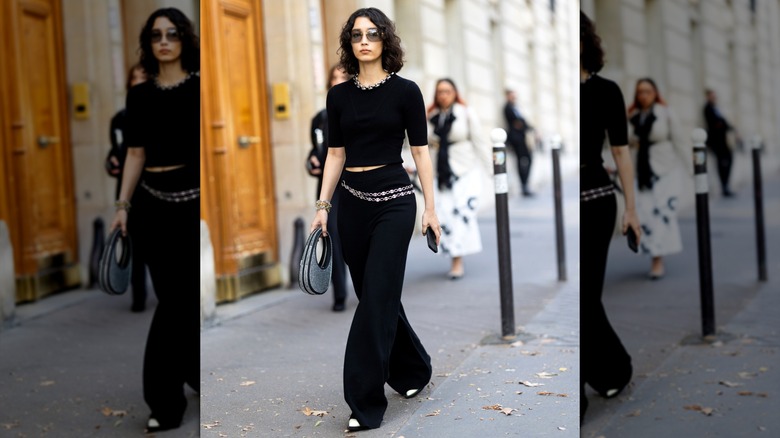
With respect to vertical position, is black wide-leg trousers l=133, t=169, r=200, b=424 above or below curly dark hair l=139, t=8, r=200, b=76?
below

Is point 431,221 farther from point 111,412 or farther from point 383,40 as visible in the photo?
point 111,412

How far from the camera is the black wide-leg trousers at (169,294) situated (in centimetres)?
368

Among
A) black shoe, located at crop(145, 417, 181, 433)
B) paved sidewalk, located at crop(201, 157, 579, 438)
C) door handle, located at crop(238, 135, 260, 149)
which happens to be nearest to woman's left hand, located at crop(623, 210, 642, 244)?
paved sidewalk, located at crop(201, 157, 579, 438)

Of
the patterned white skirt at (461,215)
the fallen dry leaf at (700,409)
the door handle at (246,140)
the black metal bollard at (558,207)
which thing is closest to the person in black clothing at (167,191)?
the patterned white skirt at (461,215)

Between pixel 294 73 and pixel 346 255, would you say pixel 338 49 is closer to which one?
pixel 346 255

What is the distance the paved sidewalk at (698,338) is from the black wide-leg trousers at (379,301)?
0.66 m

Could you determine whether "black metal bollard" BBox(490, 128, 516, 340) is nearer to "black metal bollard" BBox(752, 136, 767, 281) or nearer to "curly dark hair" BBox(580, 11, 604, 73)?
"curly dark hair" BBox(580, 11, 604, 73)

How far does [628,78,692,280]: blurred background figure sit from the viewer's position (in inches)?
142

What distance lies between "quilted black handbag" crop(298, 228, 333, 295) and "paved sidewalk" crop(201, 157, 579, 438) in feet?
1.15

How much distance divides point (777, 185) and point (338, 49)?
148 centimetres

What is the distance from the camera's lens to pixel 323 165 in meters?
4.26

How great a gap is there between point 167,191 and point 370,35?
908 mm

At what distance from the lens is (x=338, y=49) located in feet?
11.2

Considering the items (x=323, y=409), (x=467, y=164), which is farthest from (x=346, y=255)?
(x=467, y=164)
